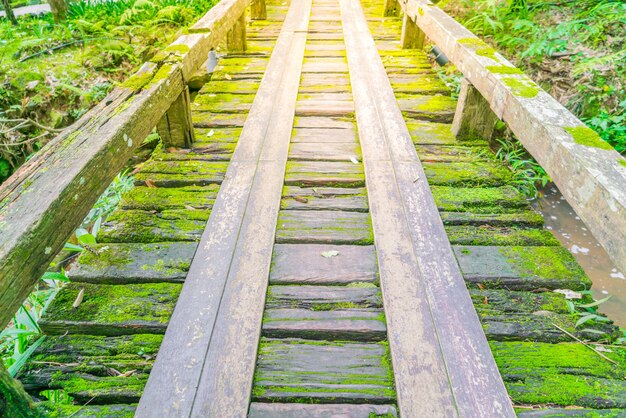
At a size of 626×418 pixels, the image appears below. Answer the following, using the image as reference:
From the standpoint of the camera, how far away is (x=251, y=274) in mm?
2029

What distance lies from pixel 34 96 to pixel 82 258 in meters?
5.92

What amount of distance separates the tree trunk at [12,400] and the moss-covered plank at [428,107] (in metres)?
3.49

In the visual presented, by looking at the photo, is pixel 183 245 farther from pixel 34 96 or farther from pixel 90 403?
pixel 34 96

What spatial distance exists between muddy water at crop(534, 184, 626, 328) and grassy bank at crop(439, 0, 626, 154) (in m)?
0.87

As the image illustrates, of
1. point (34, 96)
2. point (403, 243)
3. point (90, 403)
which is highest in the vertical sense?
point (403, 243)

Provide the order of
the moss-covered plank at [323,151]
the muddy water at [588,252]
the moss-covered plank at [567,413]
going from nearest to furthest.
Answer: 1. the moss-covered plank at [567,413]
2. the moss-covered plank at [323,151]
3. the muddy water at [588,252]

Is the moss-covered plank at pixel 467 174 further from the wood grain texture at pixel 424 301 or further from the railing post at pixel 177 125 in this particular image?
the railing post at pixel 177 125

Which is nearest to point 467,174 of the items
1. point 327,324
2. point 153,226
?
point 327,324

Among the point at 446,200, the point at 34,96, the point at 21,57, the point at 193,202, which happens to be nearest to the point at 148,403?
the point at 193,202

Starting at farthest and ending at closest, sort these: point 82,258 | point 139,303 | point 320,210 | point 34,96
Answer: point 34,96, point 320,210, point 82,258, point 139,303

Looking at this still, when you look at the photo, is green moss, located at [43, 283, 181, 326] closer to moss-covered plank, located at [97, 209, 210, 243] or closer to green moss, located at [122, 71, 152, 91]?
moss-covered plank, located at [97, 209, 210, 243]

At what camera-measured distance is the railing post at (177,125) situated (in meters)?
3.16

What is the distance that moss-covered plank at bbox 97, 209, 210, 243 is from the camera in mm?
2361

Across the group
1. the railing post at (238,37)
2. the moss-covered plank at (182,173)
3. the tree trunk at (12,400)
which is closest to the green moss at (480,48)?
the moss-covered plank at (182,173)
